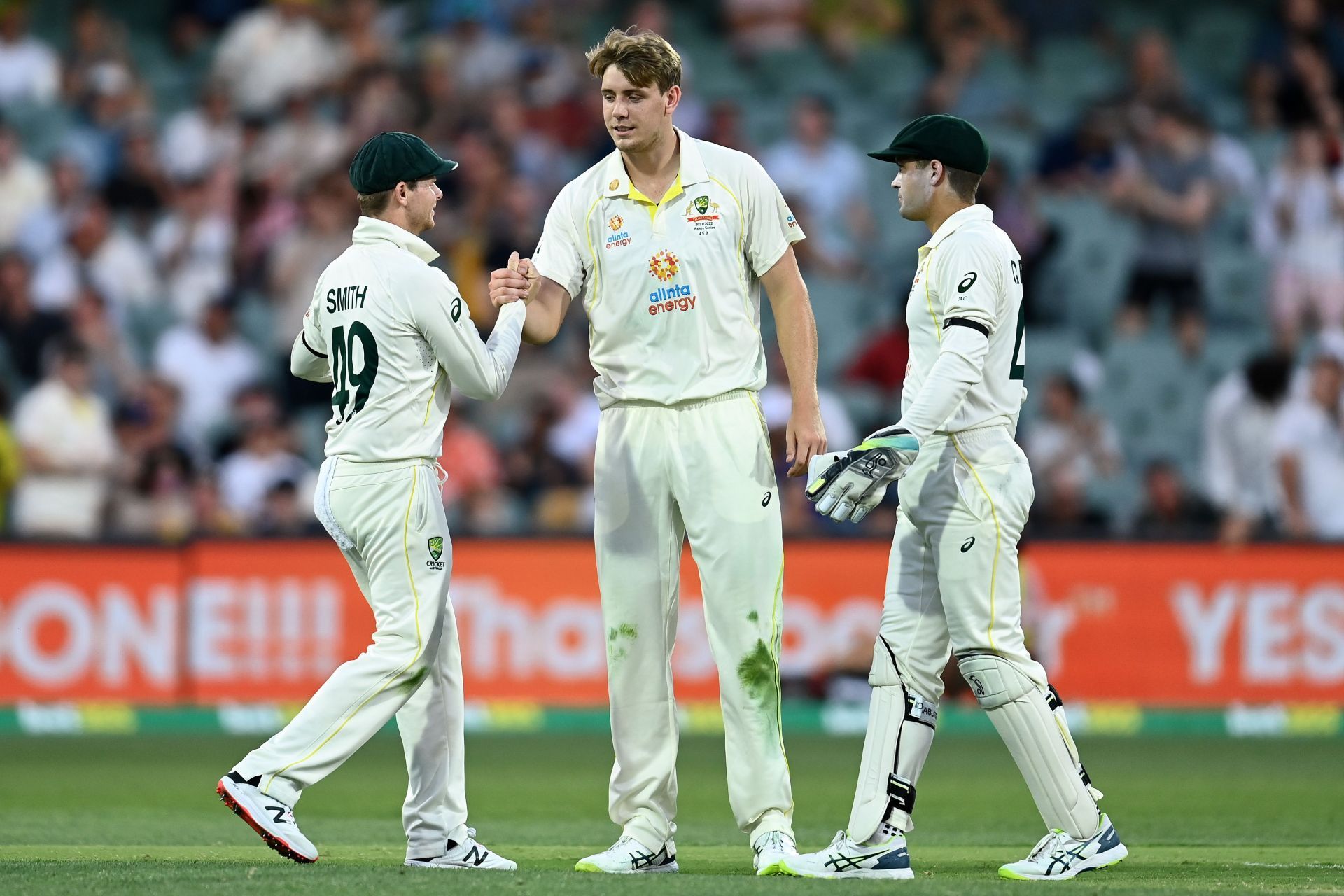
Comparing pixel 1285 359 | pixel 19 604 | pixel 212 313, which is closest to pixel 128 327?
pixel 212 313

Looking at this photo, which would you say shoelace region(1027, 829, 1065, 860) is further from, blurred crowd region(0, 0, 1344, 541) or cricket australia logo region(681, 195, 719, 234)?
blurred crowd region(0, 0, 1344, 541)

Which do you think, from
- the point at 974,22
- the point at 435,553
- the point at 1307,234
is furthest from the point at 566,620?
the point at 974,22

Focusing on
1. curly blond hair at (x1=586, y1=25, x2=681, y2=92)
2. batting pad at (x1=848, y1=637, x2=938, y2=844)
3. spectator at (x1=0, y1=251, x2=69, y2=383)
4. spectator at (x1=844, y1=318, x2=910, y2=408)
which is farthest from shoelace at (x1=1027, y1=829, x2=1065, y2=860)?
spectator at (x1=0, y1=251, x2=69, y2=383)

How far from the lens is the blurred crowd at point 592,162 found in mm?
13422

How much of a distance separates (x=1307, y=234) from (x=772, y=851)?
36.3ft

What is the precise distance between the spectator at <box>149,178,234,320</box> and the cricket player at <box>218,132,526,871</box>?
9.04 m

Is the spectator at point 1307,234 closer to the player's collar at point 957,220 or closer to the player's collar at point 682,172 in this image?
the player's collar at point 957,220

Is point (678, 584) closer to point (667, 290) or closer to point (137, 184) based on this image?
point (667, 290)

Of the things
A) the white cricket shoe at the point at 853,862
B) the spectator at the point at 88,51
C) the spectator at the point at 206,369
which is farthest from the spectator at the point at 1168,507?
the spectator at the point at 88,51

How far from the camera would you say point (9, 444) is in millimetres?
13094

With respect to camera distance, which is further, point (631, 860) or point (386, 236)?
point (386, 236)

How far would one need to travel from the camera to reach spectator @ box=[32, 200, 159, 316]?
14867 mm

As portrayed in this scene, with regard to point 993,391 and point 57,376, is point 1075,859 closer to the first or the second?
point 993,391

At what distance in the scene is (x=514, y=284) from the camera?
618 centimetres
